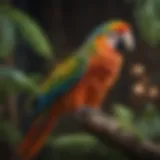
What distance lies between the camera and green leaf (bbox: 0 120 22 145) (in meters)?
0.96

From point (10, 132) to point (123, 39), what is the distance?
0.94 feet

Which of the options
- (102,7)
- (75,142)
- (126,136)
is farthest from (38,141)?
(102,7)

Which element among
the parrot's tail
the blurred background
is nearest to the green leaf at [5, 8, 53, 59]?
the blurred background

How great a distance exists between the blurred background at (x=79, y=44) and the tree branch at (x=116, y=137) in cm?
2

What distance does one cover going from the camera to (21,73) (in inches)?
37.8

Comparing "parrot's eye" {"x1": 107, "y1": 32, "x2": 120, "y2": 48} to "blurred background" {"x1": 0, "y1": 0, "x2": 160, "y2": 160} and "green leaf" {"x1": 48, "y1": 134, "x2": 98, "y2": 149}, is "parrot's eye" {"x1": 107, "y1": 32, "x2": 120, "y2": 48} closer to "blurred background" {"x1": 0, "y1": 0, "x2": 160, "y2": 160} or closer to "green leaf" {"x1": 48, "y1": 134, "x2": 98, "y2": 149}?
"blurred background" {"x1": 0, "y1": 0, "x2": 160, "y2": 160}

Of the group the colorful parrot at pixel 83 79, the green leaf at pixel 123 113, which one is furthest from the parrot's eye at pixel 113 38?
the green leaf at pixel 123 113

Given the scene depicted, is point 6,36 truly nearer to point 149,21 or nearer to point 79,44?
point 79,44

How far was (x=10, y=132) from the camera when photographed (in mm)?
958

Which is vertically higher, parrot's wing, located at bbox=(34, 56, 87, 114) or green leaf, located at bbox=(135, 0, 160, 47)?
green leaf, located at bbox=(135, 0, 160, 47)

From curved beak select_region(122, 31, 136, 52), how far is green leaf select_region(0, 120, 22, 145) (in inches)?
10.7

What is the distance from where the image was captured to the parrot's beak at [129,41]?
94 cm

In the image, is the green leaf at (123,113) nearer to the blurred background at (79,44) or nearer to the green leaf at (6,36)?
the blurred background at (79,44)

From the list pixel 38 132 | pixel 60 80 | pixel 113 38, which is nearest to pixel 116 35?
pixel 113 38
